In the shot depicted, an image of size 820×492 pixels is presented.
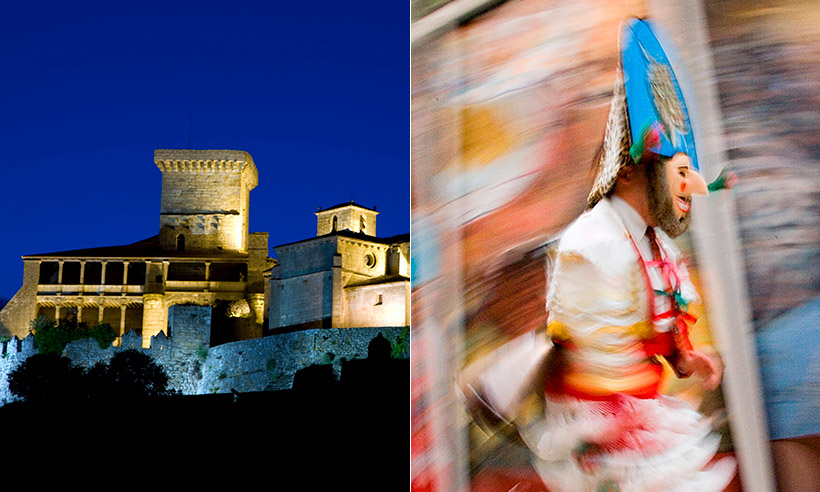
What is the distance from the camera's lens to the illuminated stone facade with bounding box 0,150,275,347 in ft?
84.8

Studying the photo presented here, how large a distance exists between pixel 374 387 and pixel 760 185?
9708 millimetres

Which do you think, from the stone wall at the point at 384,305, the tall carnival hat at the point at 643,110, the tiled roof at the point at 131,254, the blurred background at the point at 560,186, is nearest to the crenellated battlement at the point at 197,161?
the tiled roof at the point at 131,254

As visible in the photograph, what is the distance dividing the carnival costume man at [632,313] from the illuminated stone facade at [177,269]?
21863mm

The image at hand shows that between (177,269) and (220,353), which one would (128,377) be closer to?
(220,353)

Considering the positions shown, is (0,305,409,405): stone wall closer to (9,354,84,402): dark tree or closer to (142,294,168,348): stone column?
(9,354,84,402): dark tree

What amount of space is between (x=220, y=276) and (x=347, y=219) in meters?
5.33

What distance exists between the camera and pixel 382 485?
7059mm

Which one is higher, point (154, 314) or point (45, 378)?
point (154, 314)

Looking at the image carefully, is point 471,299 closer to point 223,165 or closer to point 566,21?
point 566,21

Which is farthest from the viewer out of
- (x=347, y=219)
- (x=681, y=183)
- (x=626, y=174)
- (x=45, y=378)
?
(x=347, y=219)

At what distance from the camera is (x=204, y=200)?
29984mm

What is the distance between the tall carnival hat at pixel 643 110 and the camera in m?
2.12

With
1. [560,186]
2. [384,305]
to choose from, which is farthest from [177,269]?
[560,186]

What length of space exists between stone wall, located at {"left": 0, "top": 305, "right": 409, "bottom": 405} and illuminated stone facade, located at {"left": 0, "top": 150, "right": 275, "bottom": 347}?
6.91ft
